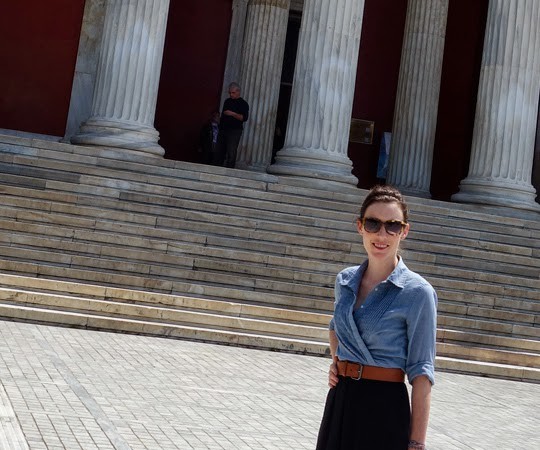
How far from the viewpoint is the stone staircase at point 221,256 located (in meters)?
11.4

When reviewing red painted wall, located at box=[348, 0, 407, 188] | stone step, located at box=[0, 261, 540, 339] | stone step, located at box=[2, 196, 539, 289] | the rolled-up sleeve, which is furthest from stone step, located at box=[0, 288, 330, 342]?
red painted wall, located at box=[348, 0, 407, 188]

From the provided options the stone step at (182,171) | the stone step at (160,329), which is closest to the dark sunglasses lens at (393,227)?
the stone step at (160,329)

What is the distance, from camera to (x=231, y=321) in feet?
38.0

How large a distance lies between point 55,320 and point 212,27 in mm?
12754

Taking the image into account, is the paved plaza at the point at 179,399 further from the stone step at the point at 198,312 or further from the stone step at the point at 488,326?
the stone step at the point at 488,326

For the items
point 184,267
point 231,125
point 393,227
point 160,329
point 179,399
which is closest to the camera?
point 393,227

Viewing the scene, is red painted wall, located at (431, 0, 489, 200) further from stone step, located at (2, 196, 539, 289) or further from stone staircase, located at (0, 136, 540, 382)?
stone step, located at (2, 196, 539, 289)

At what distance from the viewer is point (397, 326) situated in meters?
3.32

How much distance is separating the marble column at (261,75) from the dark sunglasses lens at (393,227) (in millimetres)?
17043

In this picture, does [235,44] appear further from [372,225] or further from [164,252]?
[372,225]

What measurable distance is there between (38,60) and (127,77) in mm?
5200

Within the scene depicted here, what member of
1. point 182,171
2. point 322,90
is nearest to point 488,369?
point 182,171

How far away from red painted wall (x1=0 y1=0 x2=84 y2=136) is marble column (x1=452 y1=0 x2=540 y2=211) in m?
8.45

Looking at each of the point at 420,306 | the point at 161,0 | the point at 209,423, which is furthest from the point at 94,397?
the point at 161,0
